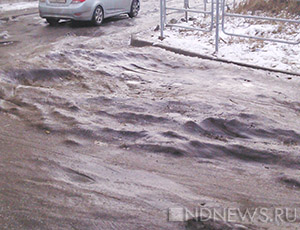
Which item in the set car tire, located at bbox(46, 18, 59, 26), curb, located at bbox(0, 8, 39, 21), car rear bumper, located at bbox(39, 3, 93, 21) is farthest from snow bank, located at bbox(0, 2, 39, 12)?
car rear bumper, located at bbox(39, 3, 93, 21)

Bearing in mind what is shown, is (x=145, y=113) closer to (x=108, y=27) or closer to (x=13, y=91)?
(x=13, y=91)

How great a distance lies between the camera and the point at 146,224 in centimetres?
346

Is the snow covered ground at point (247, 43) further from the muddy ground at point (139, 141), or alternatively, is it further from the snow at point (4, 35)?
the snow at point (4, 35)

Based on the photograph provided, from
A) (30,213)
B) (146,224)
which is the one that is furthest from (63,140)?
(146,224)

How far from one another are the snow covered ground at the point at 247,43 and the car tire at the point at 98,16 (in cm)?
246

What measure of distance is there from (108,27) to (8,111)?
27.5ft

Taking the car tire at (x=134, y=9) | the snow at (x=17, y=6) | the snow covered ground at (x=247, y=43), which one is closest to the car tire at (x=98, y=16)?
the car tire at (x=134, y=9)

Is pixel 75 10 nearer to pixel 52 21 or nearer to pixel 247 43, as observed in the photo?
pixel 52 21

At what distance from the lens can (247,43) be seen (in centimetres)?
1035

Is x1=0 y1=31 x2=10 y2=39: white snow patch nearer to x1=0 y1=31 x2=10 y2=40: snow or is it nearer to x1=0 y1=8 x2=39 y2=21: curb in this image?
x1=0 y1=31 x2=10 y2=40: snow

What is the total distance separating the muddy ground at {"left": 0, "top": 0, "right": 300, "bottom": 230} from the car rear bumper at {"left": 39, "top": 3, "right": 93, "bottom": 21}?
17.3ft

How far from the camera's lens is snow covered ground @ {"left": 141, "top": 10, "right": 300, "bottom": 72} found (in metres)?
8.95

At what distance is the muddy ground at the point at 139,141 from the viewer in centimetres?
373

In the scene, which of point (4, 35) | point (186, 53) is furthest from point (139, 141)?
point (4, 35)
